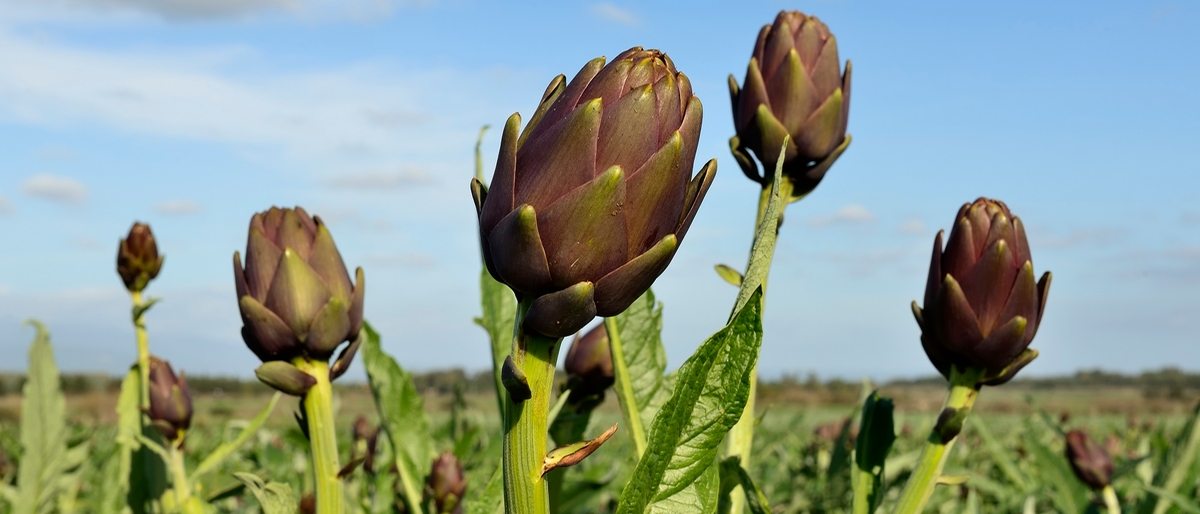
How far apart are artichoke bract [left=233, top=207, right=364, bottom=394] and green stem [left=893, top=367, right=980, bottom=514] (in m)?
0.55

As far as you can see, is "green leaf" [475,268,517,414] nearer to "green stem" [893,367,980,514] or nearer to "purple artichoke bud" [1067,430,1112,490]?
"green stem" [893,367,980,514]

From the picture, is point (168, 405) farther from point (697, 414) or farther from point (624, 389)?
A: point (697, 414)

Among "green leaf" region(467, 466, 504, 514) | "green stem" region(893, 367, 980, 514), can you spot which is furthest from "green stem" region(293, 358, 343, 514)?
"green stem" region(893, 367, 980, 514)

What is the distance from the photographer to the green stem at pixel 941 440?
87 centimetres

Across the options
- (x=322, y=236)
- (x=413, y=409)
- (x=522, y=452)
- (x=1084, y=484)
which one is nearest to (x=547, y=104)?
(x=522, y=452)

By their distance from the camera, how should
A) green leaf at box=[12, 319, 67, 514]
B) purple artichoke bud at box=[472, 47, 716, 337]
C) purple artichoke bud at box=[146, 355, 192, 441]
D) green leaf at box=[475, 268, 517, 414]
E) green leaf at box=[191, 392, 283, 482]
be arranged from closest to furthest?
purple artichoke bud at box=[472, 47, 716, 337]
green leaf at box=[475, 268, 517, 414]
green leaf at box=[191, 392, 283, 482]
purple artichoke bud at box=[146, 355, 192, 441]
green leaf at box=[12, 319, 67, 514]

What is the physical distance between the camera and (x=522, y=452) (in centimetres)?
53

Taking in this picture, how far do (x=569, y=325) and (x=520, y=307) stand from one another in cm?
4

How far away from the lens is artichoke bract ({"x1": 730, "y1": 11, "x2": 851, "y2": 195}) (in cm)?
101

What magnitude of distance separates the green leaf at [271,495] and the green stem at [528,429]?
0.36 metres

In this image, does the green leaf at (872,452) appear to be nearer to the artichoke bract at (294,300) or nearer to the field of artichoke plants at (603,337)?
the field of artichoke plants at (603,337)

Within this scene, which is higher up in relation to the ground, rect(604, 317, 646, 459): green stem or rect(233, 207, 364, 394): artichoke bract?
rect(233, 207, 364, 394): artichoke bract

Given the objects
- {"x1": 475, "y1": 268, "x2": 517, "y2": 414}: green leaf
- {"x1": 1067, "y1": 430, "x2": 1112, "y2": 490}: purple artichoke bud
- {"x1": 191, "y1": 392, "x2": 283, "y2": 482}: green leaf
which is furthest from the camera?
{"x1": 1067, "y1": 430, "x2": 1112, "y2": 490}: purple artichoke bud

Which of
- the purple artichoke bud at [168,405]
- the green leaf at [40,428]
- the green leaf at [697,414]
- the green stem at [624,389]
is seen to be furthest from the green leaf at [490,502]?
the green leaf at [40,428]
